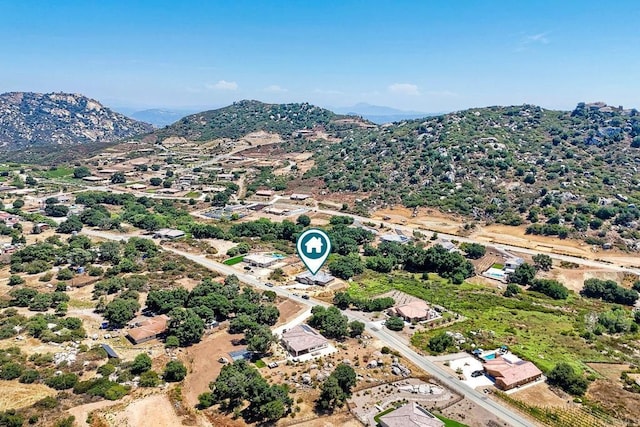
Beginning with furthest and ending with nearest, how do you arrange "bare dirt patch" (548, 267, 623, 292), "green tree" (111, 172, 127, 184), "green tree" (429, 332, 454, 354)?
"green tree" (111, 172, 127, 184)
"bare dirt patch" (548, 267, 623, 292)
"green tree" (429, 332, 454, 354)

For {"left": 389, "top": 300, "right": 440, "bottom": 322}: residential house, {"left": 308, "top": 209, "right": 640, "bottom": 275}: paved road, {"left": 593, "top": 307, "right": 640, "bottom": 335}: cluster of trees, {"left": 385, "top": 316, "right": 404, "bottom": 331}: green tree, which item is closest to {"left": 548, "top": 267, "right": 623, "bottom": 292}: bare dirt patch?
{"left": 308, "top": 209, "right": 640, "bottom": 275}: paved road

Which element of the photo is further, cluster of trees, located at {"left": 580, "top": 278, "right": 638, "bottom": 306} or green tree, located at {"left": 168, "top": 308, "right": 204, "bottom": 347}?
cluster of trees, located at {"left": 580, "top": 278, "right": 638, "bottom": 306}

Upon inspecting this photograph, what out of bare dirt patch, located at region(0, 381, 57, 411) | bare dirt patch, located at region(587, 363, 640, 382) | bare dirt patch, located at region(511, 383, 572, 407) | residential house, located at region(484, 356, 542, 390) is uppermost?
residential house, located at region(484, 356, 542, 390)

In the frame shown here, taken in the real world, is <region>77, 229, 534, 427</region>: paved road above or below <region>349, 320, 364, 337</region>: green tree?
below

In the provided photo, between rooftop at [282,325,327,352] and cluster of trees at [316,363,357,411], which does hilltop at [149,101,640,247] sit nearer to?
rooftop at [282,325,327,352]

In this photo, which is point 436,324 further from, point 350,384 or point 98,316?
point 98,316

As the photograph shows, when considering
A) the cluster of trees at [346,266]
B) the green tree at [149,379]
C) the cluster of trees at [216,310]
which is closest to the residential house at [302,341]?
the cluster of trees at [216,310]

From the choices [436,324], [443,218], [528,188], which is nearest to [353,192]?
[443,218]
